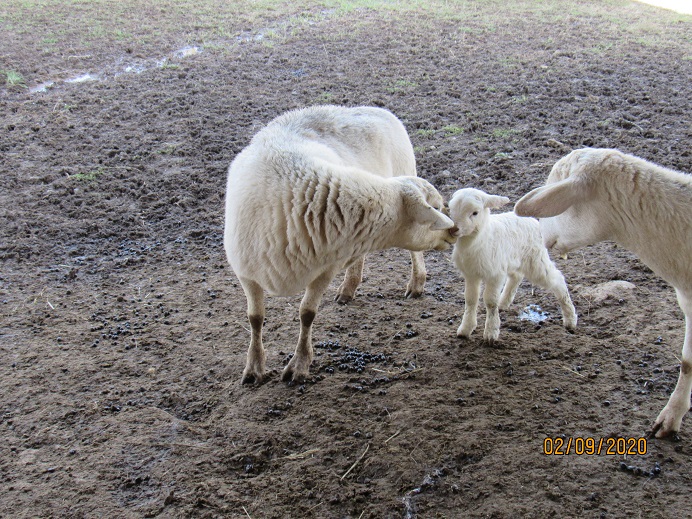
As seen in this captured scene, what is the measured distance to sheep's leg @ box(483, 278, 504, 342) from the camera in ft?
15.0

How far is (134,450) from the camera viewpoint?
12.7 ft

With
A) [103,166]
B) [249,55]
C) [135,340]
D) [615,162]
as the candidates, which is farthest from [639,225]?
[249,55]

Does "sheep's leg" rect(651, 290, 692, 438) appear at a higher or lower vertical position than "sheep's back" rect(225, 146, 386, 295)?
lower

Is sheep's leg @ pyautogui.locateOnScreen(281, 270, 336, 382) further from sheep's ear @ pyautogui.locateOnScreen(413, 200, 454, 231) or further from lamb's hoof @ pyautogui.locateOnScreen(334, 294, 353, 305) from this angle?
lamb's hoof @ pyautogui.locateOnScreen(334, 294, 353, 305)

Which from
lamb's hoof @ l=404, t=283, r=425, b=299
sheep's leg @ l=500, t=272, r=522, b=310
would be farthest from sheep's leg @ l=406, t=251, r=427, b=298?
sheep's leg @ l=500, t=272, r=522, b=310

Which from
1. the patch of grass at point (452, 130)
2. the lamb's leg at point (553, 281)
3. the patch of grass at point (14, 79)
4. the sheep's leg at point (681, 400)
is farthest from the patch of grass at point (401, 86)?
the sheep's leg at point (681, 400)

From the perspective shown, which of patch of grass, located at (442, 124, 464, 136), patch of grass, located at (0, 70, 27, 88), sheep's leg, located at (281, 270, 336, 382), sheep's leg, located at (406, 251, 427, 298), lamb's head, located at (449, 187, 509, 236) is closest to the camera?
lamb's head, located at (449, 187, 509, 236)

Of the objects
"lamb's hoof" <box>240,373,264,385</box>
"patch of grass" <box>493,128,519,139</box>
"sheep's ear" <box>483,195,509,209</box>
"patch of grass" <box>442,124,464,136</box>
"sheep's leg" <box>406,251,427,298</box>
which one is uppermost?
"sheep's ear" <box>483,195,509,209</box>

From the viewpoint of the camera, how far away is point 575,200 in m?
3.69

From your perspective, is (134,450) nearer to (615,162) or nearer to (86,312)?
(86,312)

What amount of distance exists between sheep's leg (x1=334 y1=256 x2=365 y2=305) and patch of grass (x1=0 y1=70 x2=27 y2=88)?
8154mm

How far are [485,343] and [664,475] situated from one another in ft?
5.29

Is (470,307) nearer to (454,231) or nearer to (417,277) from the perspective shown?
(454,231)

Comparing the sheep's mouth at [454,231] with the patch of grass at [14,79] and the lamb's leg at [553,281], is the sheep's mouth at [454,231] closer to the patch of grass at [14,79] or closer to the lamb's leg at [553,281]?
the lamb's leg at [553,281]
